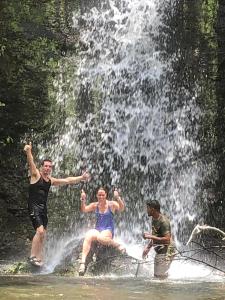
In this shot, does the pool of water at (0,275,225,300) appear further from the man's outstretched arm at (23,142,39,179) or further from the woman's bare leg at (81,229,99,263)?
the man's outstretched arm at (23,142,39,179)

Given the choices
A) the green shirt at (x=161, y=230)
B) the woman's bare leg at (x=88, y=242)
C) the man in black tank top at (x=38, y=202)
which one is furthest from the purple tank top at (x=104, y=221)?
the green shirt at (x=161, y=230)

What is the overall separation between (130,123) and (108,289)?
23.1 feet

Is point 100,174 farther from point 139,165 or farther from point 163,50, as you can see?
point 163,50

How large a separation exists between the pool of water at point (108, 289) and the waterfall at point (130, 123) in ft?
15.5

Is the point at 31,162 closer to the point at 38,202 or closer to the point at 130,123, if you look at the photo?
the point at 38,202

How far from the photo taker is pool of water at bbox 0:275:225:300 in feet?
18.7

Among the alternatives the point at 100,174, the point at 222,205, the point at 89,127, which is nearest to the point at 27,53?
the point at 89,127

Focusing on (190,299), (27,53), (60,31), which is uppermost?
(60,31)

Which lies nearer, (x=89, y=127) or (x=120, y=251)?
(x=120, y=251)

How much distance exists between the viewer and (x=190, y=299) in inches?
219

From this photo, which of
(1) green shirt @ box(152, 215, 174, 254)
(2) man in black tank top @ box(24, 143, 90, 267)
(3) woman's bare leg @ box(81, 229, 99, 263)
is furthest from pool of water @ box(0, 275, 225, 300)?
(2) man in black tank top @ box(24, 143, 90, 267)

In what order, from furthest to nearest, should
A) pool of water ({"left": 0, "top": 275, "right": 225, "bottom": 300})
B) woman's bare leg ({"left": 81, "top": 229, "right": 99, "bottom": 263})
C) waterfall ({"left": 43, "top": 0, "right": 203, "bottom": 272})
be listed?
1. waterfall ({"left": 43, "top": 0, "right": 203, "bottom": 272})
2. woman's bare leg ({"left": 81, "top": 229, "right": 99, "bottom": 263})
3. pool of water ({"left": 0, "top": 275, "right": 225, "bottom": 300})

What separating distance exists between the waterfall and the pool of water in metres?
A: 4.71

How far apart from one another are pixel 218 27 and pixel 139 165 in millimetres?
4452
